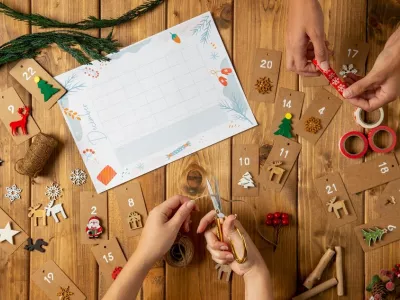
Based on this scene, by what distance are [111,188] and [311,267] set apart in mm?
562

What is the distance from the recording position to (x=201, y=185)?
1.25m

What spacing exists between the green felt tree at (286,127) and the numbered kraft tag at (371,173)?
7.0 inches

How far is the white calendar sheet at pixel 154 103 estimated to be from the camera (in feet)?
4.08

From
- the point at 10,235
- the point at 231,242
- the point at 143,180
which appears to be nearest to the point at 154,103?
the point at 143,180

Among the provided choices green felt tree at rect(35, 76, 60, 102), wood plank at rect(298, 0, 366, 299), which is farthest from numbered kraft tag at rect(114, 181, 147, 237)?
wood plank at rect(298, 0, 366, 299)

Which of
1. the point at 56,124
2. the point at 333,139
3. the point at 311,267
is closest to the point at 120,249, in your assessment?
the point at 56,124

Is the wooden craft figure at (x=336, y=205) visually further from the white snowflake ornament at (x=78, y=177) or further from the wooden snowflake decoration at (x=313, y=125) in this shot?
the white snowflake ornament at (x=78, y=177)

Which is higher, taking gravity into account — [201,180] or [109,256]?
[201,180]

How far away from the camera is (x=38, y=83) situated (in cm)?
126

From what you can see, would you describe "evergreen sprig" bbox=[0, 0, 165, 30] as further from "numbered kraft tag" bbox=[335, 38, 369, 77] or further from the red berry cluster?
the red berry cluster

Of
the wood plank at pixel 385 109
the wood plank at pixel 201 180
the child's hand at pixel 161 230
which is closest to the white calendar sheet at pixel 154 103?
the wood plank at pixel 201 180

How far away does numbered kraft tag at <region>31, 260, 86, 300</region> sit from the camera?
126 centimetres

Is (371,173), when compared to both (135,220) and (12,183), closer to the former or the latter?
(135,220)

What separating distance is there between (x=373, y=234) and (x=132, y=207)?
2.05 feet
